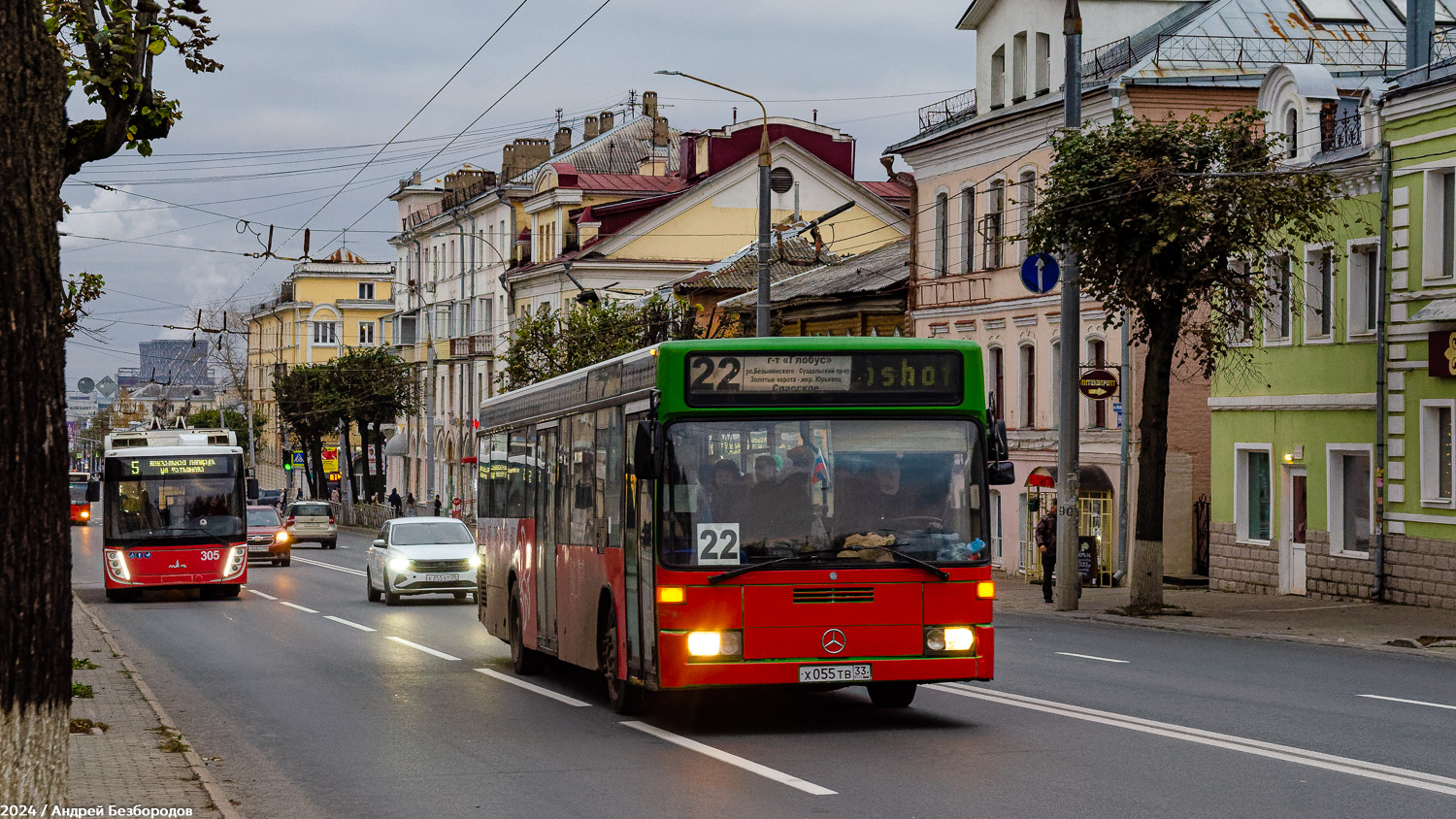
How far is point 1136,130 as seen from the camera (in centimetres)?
2877

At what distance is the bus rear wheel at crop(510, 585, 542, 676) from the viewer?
63.4 ft

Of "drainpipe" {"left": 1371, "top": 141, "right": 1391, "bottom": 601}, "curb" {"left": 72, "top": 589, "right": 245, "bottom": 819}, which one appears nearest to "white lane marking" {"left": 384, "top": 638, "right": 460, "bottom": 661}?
"curb" {"left": 72, "top": 589, "right": 245, "bottom": 819}

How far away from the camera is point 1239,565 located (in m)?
36.7

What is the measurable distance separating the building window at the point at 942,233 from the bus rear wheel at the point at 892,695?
114ft

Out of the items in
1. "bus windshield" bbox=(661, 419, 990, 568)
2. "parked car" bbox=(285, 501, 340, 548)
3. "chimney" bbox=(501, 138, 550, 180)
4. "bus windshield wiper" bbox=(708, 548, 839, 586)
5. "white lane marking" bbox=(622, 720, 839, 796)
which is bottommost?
"parked car" bbox=(285, 501, 340, 548)

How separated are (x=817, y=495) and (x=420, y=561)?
21.3m

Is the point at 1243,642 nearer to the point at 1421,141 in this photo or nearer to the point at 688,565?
the point at 1421,141

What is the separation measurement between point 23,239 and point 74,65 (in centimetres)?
572

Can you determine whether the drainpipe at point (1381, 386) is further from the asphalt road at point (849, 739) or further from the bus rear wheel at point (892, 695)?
the bus rear wheel at point (892, 695)

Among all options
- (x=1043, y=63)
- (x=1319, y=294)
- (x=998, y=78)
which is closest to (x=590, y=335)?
(x=998, y=78)

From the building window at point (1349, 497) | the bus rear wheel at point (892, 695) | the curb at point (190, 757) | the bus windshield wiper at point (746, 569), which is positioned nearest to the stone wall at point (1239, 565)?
the building window at point (1349, 497)

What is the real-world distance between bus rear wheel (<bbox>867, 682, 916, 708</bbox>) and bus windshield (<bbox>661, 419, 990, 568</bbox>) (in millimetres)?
1746

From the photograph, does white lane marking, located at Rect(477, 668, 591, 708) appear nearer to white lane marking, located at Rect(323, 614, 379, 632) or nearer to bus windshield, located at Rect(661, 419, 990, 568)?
bus windshield, located at Rect(661, 419, 990, 568)

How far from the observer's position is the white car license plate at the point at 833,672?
535 inches
